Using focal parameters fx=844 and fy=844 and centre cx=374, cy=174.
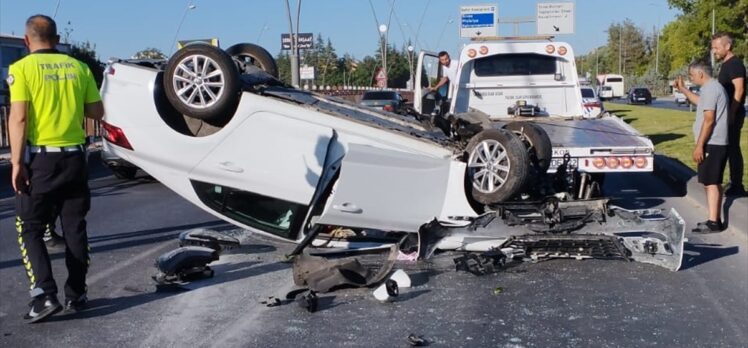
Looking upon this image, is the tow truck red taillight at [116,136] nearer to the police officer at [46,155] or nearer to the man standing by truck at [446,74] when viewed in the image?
the police officer at [46,155]

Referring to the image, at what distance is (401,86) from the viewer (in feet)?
245

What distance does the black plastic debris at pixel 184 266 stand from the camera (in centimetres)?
641

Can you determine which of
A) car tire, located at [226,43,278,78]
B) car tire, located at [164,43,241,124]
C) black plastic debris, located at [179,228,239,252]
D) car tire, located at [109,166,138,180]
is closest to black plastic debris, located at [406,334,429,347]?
car tire, located at [164,43,241,124]

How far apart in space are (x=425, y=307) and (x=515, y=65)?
8118 mm

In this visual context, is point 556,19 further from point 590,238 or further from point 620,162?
point 590,238

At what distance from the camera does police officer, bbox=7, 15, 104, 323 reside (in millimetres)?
5336

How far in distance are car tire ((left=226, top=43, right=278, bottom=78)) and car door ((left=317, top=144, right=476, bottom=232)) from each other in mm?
2562

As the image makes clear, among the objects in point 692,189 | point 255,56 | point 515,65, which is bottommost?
point 692,189

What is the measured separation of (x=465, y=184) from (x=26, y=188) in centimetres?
332

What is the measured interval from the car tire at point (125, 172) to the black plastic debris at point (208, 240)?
706 centimetres

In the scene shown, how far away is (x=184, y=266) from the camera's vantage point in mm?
6469

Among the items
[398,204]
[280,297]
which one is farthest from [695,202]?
[280,297]

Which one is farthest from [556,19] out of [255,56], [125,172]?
[255,56]

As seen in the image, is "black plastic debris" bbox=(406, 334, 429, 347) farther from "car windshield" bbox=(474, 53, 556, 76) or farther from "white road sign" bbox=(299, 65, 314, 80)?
"white road sign" bbox=(299, 65, 314, 80)
